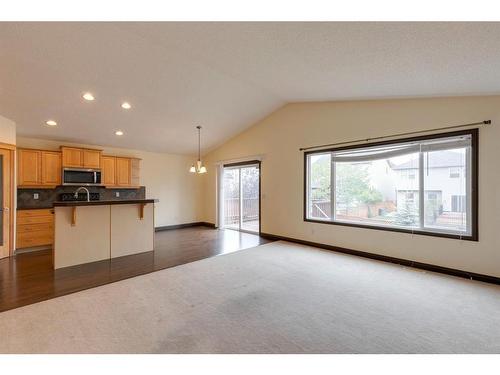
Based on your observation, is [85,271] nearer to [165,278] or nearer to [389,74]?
[165,278]

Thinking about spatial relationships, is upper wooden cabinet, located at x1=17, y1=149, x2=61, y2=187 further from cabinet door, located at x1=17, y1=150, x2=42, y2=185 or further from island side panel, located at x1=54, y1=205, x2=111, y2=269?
island side panel, located at x1=54, y1=205, x2=111, y2=269

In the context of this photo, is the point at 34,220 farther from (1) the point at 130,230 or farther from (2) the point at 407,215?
(2) the point at 407,215

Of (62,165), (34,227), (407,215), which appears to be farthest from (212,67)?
(34,227)

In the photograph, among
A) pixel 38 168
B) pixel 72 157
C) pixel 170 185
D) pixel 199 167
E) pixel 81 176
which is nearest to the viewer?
pixel 199 167

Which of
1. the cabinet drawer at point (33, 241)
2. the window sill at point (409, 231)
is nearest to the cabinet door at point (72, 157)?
the cabinet drawer at point (33, 241)

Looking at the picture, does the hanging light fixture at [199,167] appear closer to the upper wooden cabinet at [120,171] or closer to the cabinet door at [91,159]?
the upper wooden cabinet at [120,171]

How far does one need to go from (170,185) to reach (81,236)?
3653 mm

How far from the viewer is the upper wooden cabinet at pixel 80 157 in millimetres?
5454

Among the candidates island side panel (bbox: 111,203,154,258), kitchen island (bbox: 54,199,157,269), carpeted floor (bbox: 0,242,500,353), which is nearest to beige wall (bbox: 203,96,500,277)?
carpeted floor (bbox: 0,242,500,353)

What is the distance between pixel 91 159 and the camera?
5828 mm

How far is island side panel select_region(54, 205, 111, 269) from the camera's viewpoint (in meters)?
3.85

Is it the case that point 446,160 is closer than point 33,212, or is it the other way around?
point 446,160

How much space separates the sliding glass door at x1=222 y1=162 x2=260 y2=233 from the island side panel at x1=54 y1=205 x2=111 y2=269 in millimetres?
3654

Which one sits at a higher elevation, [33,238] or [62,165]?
[62,165]
